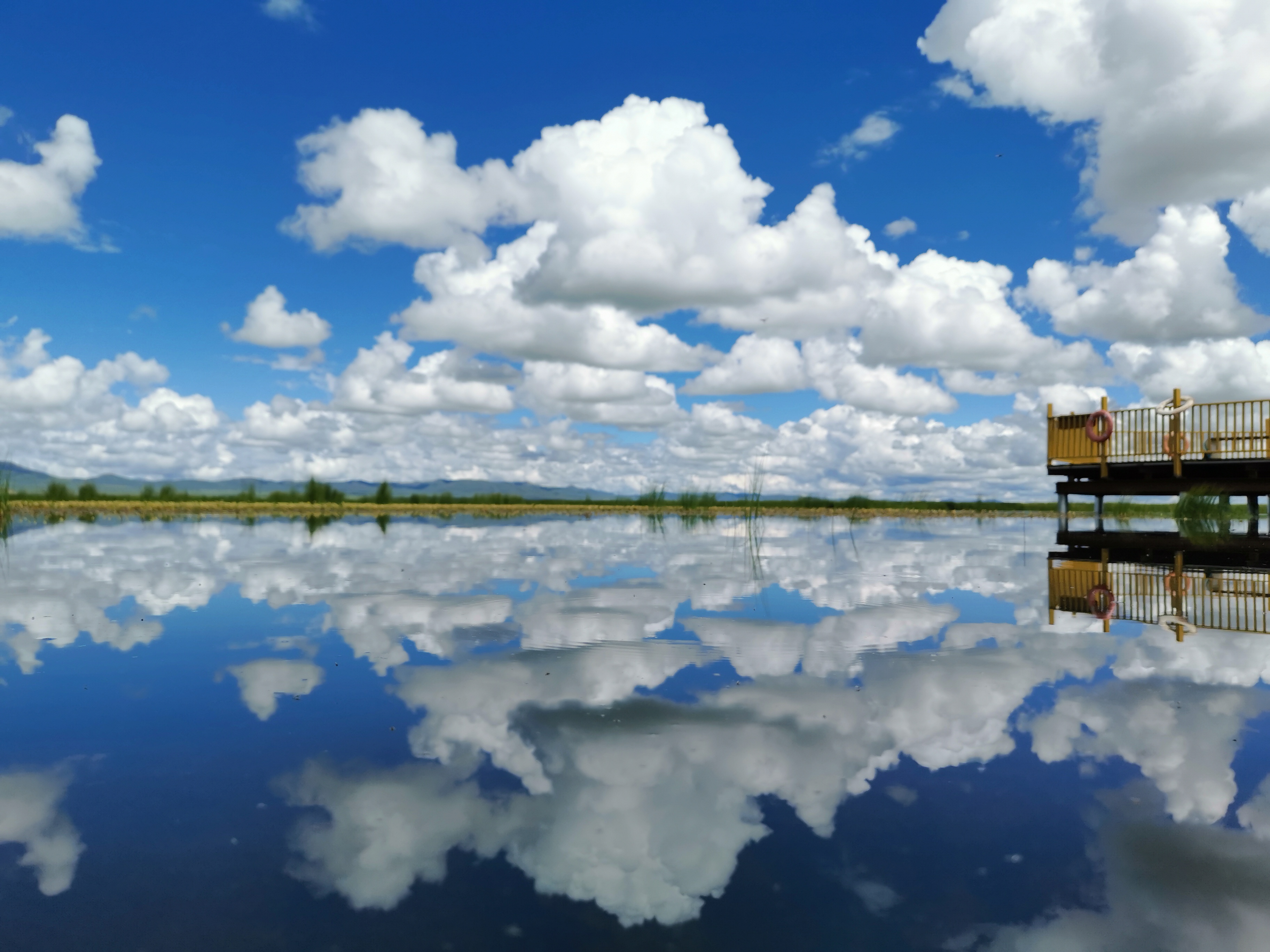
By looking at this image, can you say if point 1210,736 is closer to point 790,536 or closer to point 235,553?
point 235,553

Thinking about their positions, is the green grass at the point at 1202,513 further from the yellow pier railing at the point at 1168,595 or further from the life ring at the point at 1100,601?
the life ring at the point at 1100,601

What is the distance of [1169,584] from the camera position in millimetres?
9156

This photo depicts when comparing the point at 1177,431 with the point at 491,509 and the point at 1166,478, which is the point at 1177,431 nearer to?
the point at 1166,478

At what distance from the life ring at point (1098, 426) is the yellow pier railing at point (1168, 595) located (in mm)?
9112

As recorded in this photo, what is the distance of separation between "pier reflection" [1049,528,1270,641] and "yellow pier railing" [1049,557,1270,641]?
0.05ft

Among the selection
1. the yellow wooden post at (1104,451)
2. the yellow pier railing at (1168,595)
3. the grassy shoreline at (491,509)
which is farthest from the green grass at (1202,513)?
the grassy shoreline at (491,509)

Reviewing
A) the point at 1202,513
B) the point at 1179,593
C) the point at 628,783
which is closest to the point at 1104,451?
the point at 1202,513

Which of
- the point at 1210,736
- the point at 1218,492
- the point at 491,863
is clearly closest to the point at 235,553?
the point at 491,863

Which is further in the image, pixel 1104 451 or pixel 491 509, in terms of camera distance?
pixel 491 509

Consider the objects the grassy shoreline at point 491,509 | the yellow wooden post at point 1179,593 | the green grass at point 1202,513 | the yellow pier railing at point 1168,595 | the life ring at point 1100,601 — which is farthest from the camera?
the grassy shoreline at point 491,509

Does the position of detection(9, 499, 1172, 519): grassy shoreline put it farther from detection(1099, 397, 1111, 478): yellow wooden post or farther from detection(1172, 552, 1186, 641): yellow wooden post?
detection(1172, 552, 1186, 641): yellow wooden post

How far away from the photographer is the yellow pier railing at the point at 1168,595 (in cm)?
668

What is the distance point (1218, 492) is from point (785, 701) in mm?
19747

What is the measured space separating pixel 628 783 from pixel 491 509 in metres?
37.6
